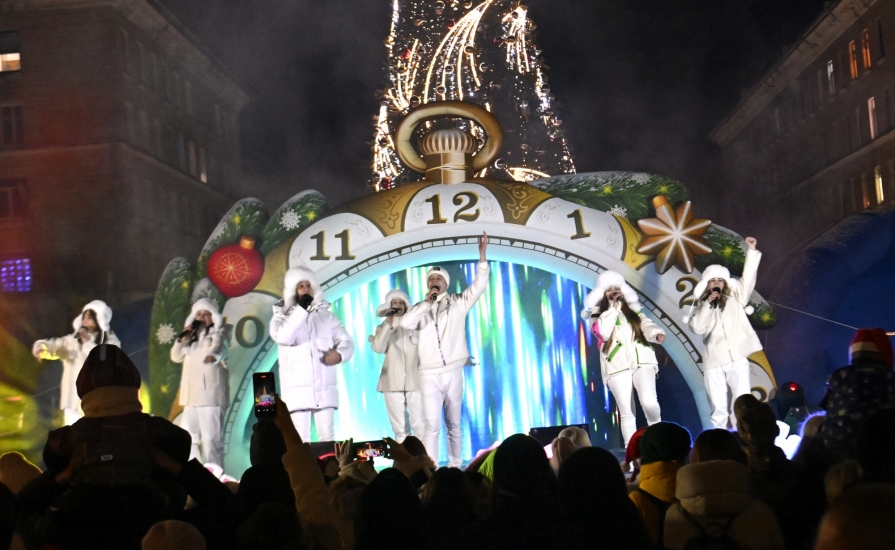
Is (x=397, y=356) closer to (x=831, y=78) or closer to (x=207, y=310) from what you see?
(x=207, y=310)

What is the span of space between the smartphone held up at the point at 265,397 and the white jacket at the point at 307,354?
→ 473cm

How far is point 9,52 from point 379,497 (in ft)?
92.3

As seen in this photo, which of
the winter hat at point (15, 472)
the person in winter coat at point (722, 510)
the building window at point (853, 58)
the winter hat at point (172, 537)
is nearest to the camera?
the winter hat at point (172, 537)

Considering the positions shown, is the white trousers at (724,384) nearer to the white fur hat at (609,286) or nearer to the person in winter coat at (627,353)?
the person in winter coat at (627,353)

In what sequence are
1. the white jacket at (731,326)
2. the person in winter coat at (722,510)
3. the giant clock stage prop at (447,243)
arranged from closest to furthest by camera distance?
1. the person in winter coat at (722,510)
2. the white jacket at (731,326)
3. the giant clock stage prop at (447,243)

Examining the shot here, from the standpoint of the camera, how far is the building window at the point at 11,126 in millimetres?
27516

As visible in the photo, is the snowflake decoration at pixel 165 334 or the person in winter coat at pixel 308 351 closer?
the person in winter coat at pixel 308 351

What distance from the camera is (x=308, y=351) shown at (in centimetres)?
907

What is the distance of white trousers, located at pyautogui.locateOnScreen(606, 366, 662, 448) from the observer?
8.98 meters

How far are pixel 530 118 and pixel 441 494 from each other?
12.8 metres

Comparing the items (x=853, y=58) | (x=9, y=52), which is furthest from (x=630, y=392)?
(x=9, y=52)

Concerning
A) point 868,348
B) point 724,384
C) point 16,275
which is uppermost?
point 16,275

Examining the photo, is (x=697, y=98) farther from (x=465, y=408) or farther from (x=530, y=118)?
(x=465, y=408)

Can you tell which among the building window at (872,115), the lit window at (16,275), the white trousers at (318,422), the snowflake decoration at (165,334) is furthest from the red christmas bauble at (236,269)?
the building window at (872,115)
